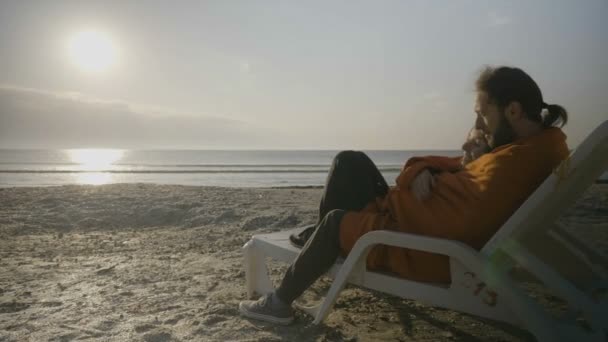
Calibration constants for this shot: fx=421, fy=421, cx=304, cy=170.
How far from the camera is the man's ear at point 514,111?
2269 millimetres

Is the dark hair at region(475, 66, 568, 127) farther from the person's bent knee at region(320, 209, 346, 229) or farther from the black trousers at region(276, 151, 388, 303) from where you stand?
the person's bent knee at region(320, 209, 346, 229)

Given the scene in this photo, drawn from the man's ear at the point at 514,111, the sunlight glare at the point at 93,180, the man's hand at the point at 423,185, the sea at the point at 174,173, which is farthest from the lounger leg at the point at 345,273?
the sunlight glare at the point at 93,180

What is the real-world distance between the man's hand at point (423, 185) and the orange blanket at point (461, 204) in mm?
27

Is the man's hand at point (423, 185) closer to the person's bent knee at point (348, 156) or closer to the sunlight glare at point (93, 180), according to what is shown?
the person's bent knee at point (348, 156)

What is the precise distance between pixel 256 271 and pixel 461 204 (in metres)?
1.72

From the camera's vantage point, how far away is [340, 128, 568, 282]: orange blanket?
6.89ft

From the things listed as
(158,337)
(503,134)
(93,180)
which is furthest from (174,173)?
(503,134)

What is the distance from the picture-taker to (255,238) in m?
3.22

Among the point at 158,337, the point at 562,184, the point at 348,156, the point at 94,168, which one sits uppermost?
the point at 348,156

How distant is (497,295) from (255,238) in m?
1.80

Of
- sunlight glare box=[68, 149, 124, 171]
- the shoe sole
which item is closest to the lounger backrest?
the shoe sole

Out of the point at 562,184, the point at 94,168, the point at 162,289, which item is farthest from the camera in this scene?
the point at 94,168

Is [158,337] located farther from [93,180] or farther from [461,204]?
[93,180]

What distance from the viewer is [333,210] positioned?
2.57 metres
